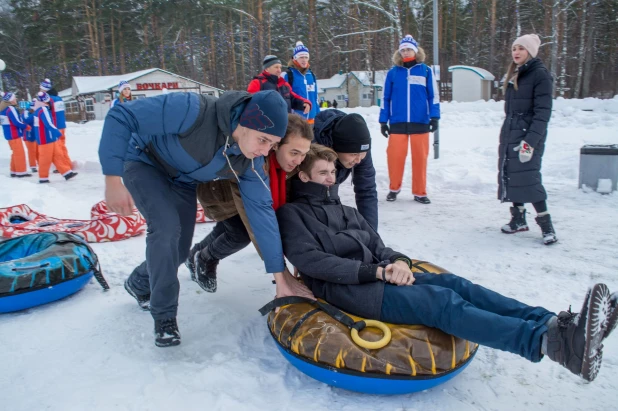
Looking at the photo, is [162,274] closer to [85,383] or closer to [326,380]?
[85,383]

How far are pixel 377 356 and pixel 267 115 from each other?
3.92 feet

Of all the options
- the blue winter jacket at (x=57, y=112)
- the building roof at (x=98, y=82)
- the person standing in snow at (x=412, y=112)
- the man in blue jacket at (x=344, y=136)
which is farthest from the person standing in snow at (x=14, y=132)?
the building roof at (x=98, y=82)

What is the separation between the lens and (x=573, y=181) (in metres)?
6.35

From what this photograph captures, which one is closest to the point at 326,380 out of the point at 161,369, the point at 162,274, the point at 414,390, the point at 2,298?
the point at 414,390

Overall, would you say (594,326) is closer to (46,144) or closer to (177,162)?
(177,162)

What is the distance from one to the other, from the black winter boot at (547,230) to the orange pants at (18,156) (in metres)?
10.1

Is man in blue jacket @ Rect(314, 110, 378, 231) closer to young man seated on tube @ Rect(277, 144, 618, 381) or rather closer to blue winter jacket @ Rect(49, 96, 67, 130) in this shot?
young man seated on tube @ Rect(277, 144, 618, 381)

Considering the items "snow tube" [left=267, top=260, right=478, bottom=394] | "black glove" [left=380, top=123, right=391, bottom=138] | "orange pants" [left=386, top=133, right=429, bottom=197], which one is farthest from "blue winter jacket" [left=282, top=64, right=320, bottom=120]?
"snow tube" [left=267, top=260, right=478, bottom=394]

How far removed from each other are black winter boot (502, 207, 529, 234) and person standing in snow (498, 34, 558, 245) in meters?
0.04

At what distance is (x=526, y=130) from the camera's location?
4168 mm

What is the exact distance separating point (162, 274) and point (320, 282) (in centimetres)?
85

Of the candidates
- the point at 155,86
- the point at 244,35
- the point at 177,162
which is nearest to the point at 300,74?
the point at 177,162

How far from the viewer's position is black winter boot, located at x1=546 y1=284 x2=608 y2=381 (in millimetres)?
1663

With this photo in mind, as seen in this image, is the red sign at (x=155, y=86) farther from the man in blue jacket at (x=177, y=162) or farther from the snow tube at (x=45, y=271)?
the man in blue jacket at (x=177, y=162)
